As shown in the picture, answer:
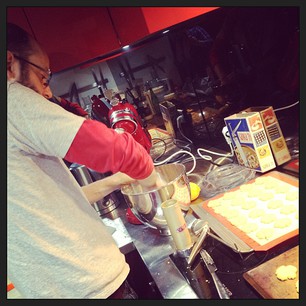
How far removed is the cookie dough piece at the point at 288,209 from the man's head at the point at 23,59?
Result: 2.70 ft

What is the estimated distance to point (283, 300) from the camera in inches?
23.9

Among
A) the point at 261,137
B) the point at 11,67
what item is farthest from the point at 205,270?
the point at 11,67

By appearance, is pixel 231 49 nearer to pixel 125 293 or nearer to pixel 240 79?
pixel 240 79

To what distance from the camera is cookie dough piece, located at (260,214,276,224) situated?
868 millimetres

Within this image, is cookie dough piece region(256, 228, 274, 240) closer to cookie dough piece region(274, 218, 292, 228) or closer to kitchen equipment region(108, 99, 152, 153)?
cookie dough piece region(274, 218, 292, 228)

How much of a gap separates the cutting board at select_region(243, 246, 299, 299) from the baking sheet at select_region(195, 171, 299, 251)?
59mm

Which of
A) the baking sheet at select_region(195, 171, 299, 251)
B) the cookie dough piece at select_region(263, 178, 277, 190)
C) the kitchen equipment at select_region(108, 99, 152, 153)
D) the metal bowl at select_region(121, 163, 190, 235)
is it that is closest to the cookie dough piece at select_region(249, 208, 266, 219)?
the baking sheet at select_region(195, 171, 299, 251)

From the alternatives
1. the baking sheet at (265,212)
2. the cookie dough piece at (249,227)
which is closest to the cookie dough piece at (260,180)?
the baking sheet at (265,212)

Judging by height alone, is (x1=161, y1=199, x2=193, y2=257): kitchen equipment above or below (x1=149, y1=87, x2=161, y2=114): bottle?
below

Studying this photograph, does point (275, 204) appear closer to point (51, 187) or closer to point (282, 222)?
point (282, 222)

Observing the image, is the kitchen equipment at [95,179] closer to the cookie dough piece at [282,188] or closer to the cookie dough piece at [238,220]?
the cookie dough piece at [238,220]

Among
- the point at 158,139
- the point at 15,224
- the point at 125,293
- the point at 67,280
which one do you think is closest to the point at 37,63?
the point at 15,224

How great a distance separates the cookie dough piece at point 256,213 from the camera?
92 centimetres

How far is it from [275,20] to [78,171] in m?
1.06
